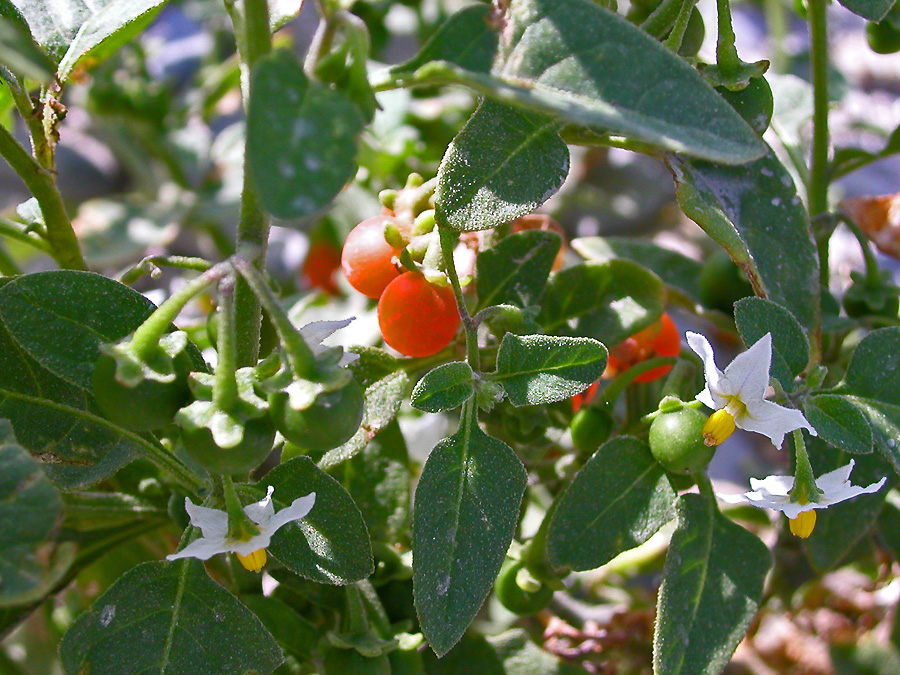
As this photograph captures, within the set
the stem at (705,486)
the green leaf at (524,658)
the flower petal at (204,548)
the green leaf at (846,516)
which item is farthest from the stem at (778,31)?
the flower petal at (204,548)

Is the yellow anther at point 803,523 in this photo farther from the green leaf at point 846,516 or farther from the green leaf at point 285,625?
the green leaf at point 285,625

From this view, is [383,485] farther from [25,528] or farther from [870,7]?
[870,7]

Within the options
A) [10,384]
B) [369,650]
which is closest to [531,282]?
[369,650]

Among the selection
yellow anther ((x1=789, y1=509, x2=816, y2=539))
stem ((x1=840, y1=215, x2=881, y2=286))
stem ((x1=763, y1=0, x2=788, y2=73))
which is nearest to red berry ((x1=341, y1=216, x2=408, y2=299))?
yellow anther ((x1=789, y1=509, x2=816, y2=539))

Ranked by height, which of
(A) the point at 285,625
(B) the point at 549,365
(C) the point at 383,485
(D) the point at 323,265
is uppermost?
(B) the point at 549,365

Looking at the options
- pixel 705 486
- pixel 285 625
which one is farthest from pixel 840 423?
pixel 285 625

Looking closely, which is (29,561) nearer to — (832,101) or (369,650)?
(369,650)
